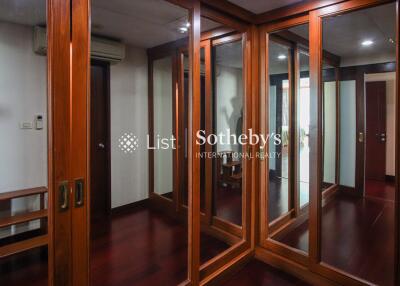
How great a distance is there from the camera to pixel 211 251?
2543mm

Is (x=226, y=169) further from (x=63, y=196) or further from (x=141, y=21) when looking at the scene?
(x=63, y=196)

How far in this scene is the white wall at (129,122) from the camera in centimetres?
238

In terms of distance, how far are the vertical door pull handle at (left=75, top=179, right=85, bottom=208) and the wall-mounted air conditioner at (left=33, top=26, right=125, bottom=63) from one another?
2.26ft

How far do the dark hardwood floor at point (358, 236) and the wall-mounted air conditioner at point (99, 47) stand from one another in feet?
7.87

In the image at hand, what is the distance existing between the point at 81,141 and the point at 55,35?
1.76 feet

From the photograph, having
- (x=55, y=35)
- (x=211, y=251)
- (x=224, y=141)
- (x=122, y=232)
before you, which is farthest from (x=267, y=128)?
(x=55, y=35)

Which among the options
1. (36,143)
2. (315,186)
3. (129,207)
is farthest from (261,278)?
(36,143)

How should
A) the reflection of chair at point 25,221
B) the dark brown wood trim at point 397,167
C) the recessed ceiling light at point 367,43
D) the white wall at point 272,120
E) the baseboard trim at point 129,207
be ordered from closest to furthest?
1. the reflection of chair at point 25,221
2. the dark brown wood trim at point 397,167
3. the baseboard trim at point 129,207
4. the recessed ceiling light at point 367,43
5. the white wall at point 272,120

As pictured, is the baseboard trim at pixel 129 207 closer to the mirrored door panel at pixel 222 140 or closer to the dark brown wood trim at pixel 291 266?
the mirrored door panel at pixel 222 140

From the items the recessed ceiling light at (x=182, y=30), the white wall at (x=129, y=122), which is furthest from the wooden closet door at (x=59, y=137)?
the recessed ceiling light at (x=182, y=30)

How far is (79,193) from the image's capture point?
138 centimetres

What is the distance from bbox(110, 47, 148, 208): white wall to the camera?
238 centimetres

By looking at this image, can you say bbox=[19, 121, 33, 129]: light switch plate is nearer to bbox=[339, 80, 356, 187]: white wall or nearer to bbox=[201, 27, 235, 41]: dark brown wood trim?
bbox=[201, 27, 235, 41]: dark brown wood trim

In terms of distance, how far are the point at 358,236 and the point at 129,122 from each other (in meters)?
2.70
